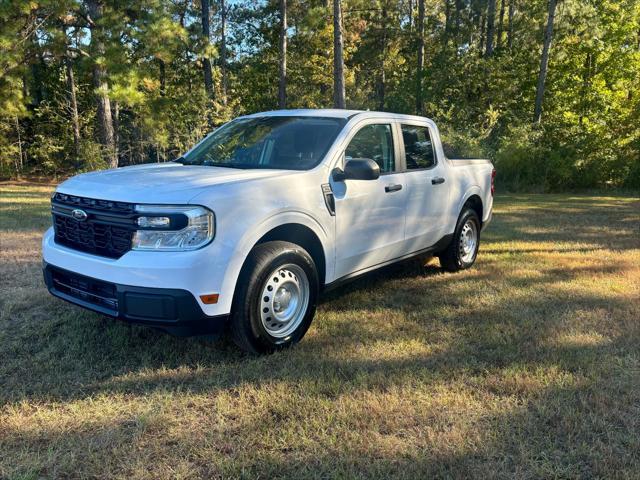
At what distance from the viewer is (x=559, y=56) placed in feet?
77.5

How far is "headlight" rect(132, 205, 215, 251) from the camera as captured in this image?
10.5 ft

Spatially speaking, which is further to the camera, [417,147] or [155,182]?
[417,147]

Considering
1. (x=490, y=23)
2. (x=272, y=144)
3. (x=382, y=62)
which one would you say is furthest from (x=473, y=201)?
(x=382, y=62)

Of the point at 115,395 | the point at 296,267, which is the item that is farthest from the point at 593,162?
the point at 115,395

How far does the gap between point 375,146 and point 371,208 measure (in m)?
0.68

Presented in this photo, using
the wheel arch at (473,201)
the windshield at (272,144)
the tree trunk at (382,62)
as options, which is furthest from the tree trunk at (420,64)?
the windshield at (272,144)

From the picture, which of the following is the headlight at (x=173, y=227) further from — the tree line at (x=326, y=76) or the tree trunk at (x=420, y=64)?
the tree trunk at (x=420, y=64)

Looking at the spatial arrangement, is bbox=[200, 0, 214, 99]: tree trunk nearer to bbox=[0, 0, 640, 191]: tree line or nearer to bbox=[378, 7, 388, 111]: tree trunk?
bbox=[0, 0, 640, 191]: tree line

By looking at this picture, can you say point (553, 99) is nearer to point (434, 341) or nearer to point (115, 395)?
point (434, 341)

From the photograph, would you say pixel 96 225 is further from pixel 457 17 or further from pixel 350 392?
pixel 457 17

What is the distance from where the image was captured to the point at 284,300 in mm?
3895

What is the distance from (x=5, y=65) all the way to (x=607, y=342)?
17.1m

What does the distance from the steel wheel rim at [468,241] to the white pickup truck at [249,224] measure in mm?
1070

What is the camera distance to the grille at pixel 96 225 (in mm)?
3340
